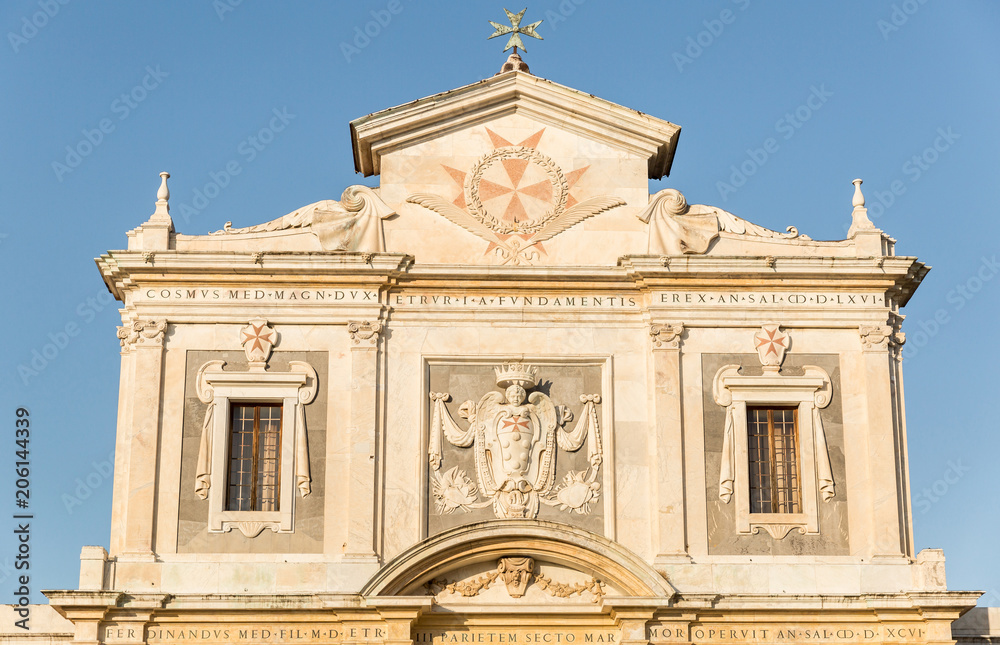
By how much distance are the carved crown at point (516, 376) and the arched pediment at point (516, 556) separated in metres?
2.20

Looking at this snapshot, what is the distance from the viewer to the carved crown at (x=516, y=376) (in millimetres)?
26047

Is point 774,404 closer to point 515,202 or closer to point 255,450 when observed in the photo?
point 515,202

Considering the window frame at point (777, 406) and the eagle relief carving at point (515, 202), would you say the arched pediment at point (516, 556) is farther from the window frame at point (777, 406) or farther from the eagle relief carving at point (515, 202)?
the eagle relief carving at point (515, 202)

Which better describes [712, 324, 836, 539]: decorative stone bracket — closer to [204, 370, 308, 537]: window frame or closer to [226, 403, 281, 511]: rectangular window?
[204, 370, 308, 537]: window frame

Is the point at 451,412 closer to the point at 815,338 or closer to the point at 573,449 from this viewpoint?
the point at 573,449

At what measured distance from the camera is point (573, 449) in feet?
85.2

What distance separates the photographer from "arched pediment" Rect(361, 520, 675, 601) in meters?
24.7

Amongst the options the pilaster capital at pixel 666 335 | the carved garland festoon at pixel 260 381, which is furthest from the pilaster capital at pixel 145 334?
the pilaster capital at pixel 666 335

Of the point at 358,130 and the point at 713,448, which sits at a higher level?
the point at 358,130

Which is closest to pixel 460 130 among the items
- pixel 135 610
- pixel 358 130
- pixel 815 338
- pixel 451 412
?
pixel 358 130

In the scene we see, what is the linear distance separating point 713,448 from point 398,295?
209 inches

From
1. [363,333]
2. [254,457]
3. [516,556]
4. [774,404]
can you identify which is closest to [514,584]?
[516,556]

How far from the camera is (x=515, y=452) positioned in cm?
2577

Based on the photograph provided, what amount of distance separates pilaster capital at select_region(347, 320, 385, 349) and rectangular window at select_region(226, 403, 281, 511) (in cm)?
152
